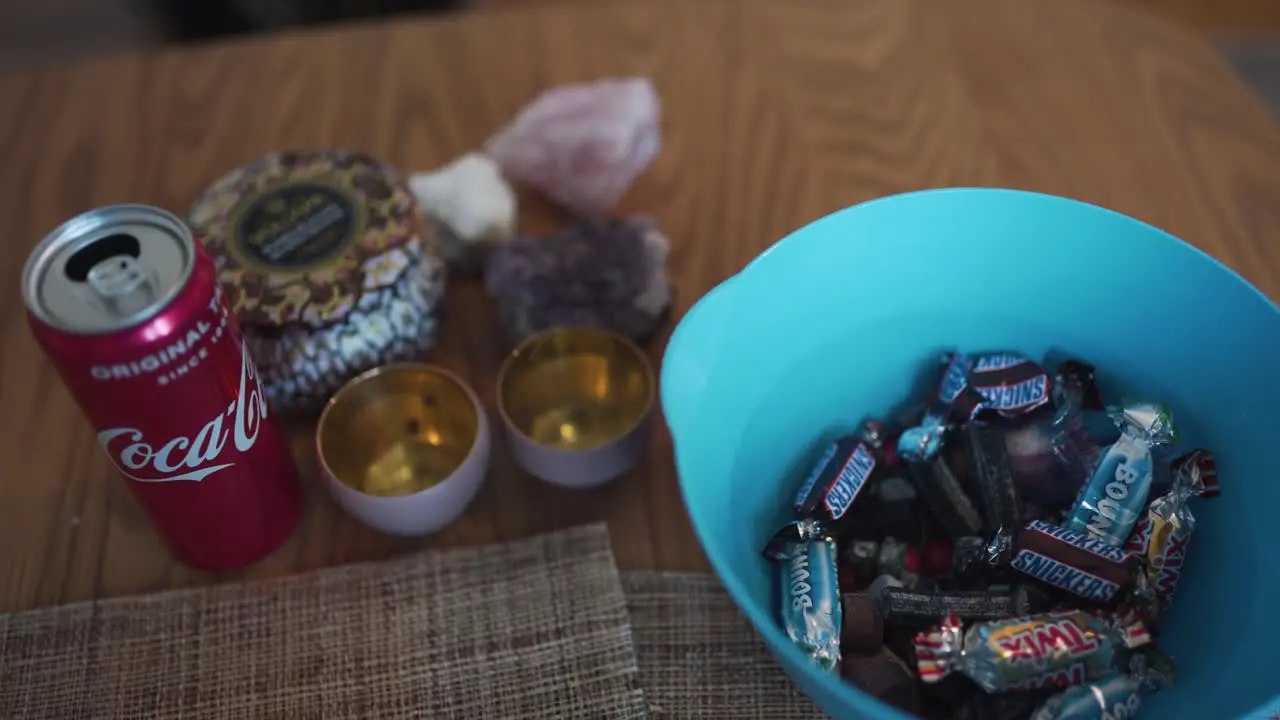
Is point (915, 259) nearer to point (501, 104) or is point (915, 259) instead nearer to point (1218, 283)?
point (1218, 283)

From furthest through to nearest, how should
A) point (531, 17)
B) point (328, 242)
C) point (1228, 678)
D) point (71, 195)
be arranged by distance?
point (531, 17) → point (71, 195) → point (328, 242) → point (1228, 678)

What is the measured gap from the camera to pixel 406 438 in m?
0.77

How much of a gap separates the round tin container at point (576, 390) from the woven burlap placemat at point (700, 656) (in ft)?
0.32

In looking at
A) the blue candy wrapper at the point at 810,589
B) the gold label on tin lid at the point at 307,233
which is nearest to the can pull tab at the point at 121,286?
the gold label on tin lid at the point at 307,233

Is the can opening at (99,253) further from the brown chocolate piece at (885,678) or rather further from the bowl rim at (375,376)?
the brown chocolate piece at (885,678)

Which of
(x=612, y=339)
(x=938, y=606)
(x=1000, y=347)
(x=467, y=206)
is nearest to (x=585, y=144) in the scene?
(x=467, y=206)

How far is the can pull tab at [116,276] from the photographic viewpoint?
0.54m

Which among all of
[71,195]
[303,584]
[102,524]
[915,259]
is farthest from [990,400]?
[71,195]

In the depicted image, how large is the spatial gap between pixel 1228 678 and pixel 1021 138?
0.57 metres

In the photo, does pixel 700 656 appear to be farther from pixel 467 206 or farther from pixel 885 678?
pixel 467 206

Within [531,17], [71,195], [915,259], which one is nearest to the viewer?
[915,259]

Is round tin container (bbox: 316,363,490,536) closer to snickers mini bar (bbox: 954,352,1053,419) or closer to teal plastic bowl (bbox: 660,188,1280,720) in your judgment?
teal plastic bowl (bbox: 660,188,1280,720)

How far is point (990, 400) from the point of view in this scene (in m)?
0.68

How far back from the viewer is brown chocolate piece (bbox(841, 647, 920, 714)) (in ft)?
1.91
